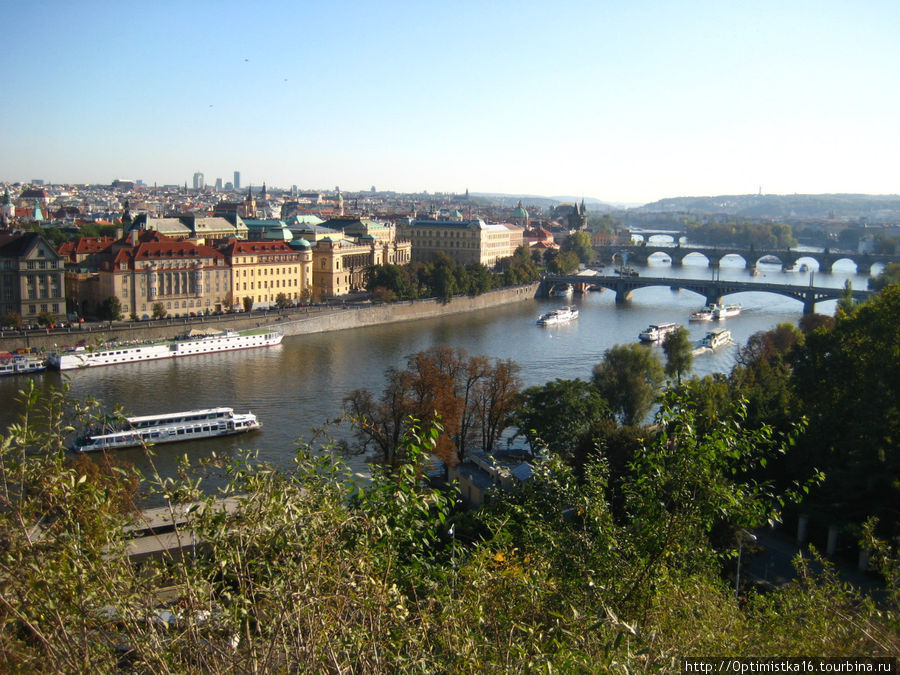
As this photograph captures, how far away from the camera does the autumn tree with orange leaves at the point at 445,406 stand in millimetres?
9320

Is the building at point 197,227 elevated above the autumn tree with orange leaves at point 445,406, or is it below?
above

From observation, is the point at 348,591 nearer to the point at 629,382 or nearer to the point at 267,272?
the point at 629,382

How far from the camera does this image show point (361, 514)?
2.82 m

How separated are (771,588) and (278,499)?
492cm

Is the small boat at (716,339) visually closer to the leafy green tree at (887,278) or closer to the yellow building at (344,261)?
the leafy green tree at (887,278)

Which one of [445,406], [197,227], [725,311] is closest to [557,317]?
[725,311]

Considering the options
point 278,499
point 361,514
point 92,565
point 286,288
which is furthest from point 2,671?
point 286,288

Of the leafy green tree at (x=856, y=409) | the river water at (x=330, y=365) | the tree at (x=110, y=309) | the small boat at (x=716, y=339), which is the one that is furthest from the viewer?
the small boat at (x=716, y=339)

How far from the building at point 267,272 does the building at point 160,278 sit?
32cm

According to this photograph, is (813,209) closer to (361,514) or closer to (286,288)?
(286,288)

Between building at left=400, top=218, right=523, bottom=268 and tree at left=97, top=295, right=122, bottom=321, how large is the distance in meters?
15.8

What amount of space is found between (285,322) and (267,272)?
383cm

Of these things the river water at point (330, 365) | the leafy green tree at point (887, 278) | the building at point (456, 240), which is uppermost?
the building at point (456, 240)

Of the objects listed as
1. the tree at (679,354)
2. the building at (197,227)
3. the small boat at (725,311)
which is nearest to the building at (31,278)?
the building at (197,227)
